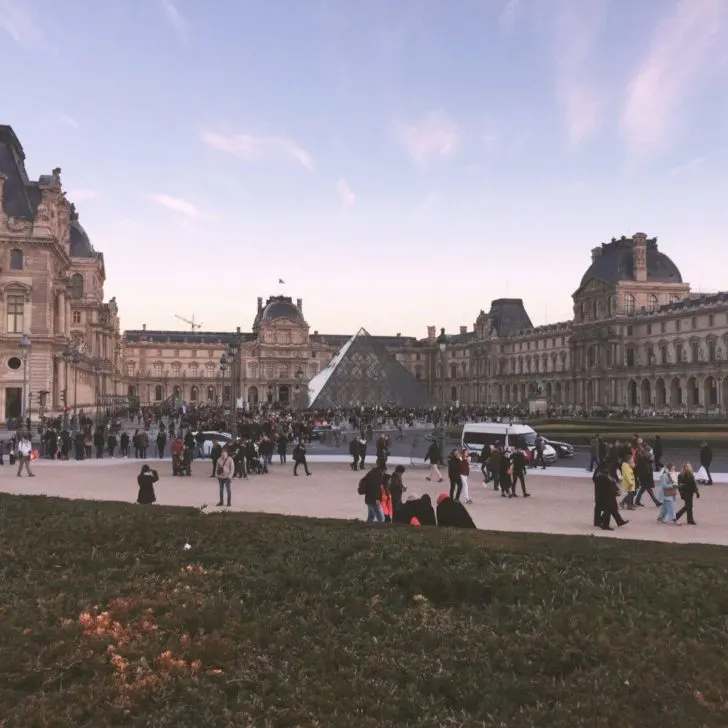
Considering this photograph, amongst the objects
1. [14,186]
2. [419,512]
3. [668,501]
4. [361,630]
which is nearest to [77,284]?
[14,186]

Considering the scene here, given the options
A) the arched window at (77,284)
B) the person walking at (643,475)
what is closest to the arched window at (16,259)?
the arched window at (77,284)

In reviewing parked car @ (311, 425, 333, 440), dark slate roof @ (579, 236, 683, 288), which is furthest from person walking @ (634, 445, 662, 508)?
dark slate roof @ (579, 236, 683, 288)

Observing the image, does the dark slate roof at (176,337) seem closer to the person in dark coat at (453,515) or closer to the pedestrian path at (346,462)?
the pedestrian path at (346,462)

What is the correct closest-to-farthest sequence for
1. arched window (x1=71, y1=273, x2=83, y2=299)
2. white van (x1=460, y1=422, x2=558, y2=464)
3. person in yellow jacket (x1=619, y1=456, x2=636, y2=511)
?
1. person in yellow jacket (x1=619, y1=456, x2=636, y2=511)
2. white van (x1=460, y1=422, x2=558, y2=464)
3. arched window (x1=71, y1=273, x2=83, y2=299)

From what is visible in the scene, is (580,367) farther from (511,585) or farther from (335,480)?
(511,585)

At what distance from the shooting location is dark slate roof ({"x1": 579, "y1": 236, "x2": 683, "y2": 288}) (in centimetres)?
7500

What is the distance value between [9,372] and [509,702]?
3823cm

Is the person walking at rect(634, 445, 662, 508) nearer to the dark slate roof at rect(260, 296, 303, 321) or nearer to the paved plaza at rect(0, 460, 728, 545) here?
the paved plaza at rect(0, 460, 728, 545)

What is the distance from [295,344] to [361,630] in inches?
4133

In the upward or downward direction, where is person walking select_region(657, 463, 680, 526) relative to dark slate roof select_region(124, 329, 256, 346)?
downward

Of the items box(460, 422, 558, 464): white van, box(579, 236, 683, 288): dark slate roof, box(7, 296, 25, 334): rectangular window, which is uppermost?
box(579, 236, 683, 288): dark slate roof

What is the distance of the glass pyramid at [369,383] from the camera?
1790 inches

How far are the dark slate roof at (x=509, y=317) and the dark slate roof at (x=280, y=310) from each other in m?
29.6

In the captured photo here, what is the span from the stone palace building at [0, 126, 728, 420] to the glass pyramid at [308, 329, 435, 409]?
276 inches
